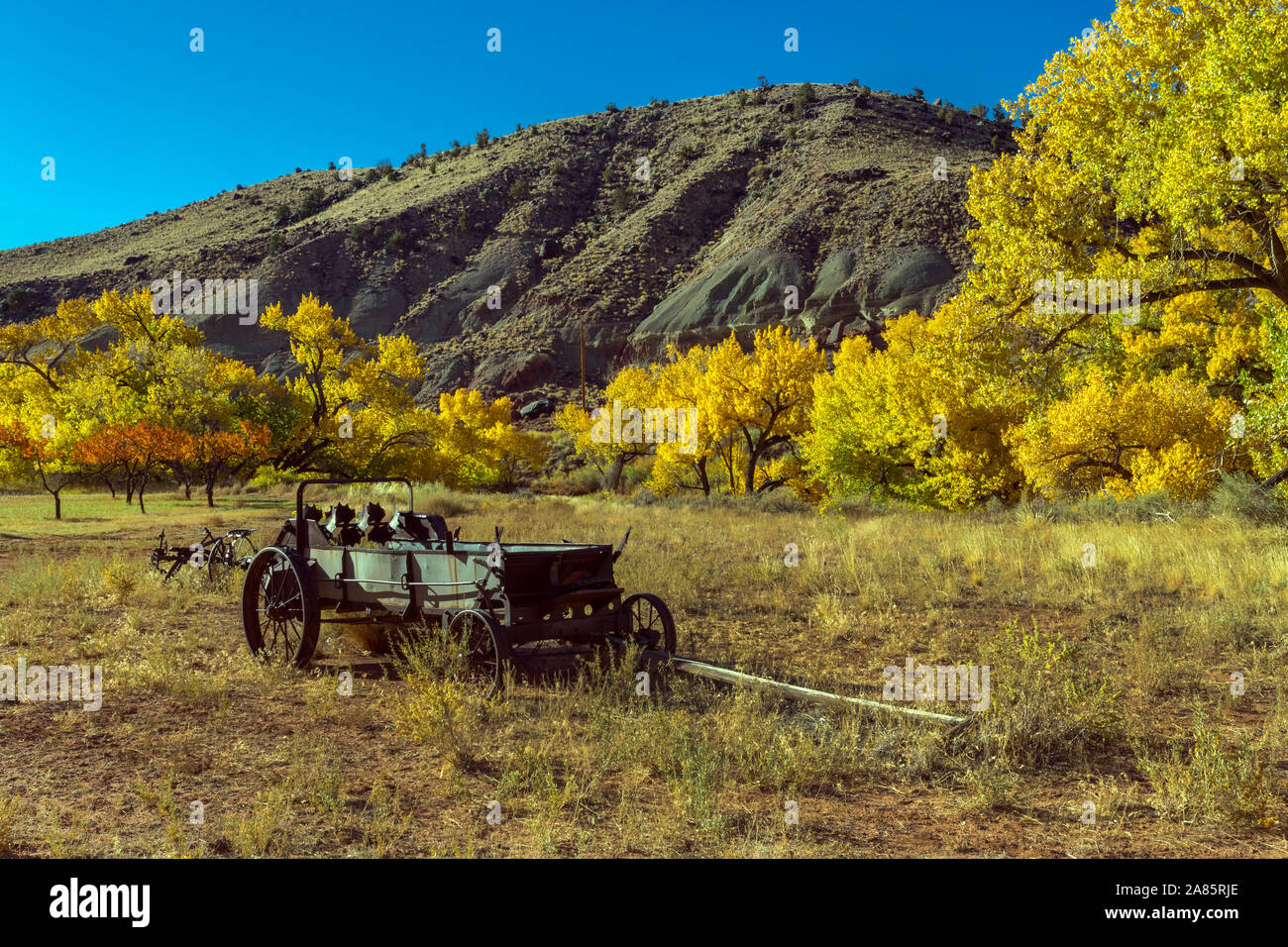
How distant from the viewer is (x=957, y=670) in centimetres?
803

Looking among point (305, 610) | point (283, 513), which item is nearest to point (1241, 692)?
point (305, 610)

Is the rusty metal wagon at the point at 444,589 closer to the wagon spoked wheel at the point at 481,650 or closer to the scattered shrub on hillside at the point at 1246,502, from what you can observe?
the wagon spoked wheel at the point at 481,650

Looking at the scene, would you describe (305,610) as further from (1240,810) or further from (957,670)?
(1240,810)

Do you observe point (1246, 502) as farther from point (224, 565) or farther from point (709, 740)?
point (224, 565)

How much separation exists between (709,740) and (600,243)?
301 feet

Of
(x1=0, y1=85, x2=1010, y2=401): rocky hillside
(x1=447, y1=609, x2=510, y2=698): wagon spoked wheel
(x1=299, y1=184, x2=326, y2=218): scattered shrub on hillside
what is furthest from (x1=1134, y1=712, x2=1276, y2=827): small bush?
(x1=299, y1=184, x2=326, y2=218): scattered shrub on hillside

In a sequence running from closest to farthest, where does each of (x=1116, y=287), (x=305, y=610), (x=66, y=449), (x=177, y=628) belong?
(x=305, y=610) → (x=177, y=628) → (x=1116, y=287) → (x=66, y=449)

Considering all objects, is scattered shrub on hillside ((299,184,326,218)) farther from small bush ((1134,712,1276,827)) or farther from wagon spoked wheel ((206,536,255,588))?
small bush ((1134,712,1276,827))

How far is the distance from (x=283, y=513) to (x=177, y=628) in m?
18.6

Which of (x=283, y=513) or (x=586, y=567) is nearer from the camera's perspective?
(x=586, y=567)

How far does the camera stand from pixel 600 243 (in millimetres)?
93500

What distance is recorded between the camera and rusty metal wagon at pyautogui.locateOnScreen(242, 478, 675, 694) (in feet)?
23.9

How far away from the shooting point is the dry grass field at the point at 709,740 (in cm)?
449

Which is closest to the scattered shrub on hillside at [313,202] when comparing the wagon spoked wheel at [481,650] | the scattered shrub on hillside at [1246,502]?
the scattered shrub on hillside at [1246,502]
